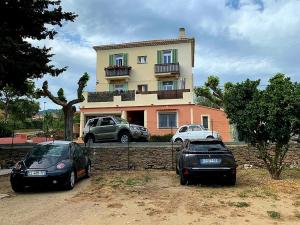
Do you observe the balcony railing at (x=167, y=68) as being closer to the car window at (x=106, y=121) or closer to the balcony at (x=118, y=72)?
the balcony at (x=118, y=72)

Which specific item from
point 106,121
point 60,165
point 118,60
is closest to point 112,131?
point 106,121

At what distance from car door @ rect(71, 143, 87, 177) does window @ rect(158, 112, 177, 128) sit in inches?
774

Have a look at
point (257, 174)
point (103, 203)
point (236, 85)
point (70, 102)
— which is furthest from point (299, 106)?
point (70, 102)

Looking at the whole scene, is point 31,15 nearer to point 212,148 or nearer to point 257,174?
point 212,148

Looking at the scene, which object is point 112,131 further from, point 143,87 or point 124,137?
point 143,87

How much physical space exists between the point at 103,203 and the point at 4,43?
27.8 ft

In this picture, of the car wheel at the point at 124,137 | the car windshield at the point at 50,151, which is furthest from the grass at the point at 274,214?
the car wheel at the point at 124,137

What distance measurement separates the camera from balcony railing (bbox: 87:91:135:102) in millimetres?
36416

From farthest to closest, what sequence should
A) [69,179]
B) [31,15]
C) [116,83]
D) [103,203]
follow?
1. [116,83]
2. [31,15]
3. [69,179]
4. [103,203]

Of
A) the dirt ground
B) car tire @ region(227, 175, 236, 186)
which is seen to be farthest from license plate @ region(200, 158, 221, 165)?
the dirt ground

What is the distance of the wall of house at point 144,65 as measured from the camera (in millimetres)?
41125

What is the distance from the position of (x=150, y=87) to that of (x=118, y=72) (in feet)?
11.4

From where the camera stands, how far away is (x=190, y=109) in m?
34.3

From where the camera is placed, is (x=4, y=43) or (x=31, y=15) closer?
(x=4, y=43)
